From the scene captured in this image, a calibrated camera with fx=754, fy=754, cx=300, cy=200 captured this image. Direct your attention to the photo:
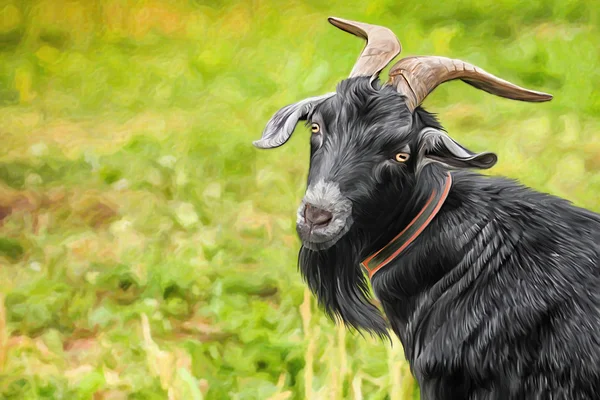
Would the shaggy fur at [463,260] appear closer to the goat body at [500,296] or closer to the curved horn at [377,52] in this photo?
the goat body at [500,296]

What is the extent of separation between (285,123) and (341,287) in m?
0.75

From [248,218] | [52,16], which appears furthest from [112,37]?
[248,218]

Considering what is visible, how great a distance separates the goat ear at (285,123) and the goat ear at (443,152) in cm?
45

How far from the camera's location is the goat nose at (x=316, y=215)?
2.79m

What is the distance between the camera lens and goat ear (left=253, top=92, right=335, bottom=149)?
9.90 ft

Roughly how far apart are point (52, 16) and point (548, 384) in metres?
7.97

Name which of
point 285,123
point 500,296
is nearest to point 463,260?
point 500,296

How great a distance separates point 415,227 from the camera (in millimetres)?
3111

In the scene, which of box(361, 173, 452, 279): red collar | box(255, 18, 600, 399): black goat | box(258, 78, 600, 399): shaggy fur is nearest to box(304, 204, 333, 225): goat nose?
box(255, 18, 600, 399): black goat

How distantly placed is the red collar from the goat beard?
134 millimetres

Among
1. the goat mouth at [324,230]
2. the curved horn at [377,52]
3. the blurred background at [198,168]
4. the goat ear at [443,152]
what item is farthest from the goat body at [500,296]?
the blurred background at [198,168]

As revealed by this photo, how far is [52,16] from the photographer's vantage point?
9125mm

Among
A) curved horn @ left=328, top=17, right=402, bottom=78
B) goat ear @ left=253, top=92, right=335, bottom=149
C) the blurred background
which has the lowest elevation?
the blurred background

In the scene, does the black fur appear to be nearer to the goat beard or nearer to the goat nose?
the goat beard
